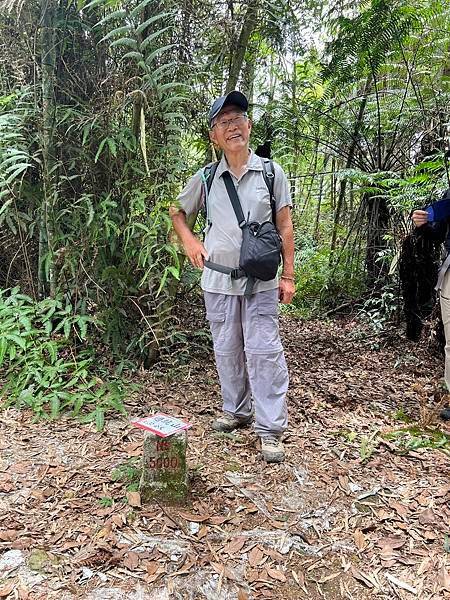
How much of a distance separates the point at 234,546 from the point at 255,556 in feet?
0.34

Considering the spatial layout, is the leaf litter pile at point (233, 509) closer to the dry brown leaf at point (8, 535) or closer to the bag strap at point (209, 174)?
the dry brown leaf at point (8, 535)

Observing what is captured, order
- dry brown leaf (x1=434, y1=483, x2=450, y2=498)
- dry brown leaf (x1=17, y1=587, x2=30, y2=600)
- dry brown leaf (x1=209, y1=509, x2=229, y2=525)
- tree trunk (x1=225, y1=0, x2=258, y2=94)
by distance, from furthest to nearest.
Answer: tree trunk (x1=225, y1=0, x2=258, y2=94)
dry brown leaf (x1=434, y1=483, x2=450, y2=498)
dry brown leaf (x1=209, y1=509, x2=229, y2=525)
dry brown leaf (x1=17, y1=587, x2=30, y2=600)

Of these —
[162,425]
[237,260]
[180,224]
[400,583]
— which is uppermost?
[180,224]

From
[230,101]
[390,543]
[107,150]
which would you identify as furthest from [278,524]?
[107,150]

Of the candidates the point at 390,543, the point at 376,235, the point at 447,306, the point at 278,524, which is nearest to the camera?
the point at 390,543

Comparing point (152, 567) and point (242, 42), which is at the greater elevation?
point (242, 42)

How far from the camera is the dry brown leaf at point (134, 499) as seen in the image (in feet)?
8.02

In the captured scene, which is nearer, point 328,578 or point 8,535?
point 328,578

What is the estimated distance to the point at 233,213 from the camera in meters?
2.82

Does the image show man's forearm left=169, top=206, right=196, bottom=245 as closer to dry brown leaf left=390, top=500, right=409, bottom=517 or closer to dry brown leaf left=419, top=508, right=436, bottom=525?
dry brown leaf left=390, top=500, right=409, bottom=517

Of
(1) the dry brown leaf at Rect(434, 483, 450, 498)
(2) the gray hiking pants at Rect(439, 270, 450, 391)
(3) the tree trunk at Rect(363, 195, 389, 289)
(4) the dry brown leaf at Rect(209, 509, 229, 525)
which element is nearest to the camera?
(4) the dry brown leaf at Rect(209, 509, 229, 525)

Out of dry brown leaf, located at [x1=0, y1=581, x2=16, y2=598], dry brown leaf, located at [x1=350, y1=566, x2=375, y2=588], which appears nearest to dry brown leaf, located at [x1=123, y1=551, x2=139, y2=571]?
dry brown leaf, located at [x1=0, y1=581, x2=16, y2=598]

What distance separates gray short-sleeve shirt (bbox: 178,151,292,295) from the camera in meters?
2.81

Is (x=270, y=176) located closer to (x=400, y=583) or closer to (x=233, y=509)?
(x=233, y=509)
